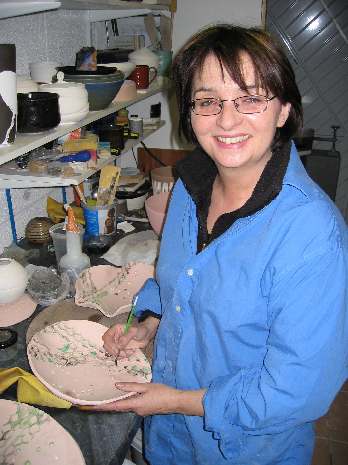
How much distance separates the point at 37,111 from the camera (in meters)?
1.03

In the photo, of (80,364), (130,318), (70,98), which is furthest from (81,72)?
(80,364)

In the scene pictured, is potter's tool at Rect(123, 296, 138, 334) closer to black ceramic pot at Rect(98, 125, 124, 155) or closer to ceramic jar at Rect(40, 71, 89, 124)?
ceramic jar at Rect(40, 71, 89, 124)

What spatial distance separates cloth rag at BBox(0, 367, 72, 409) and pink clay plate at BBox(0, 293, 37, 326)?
258 mm

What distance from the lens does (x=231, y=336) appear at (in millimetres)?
838

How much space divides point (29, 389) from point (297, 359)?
582 mm

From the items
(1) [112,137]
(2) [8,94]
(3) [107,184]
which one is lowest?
(3) [107,184]

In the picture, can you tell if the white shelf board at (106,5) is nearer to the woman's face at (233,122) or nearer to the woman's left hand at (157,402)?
the woman's face at (233,122)

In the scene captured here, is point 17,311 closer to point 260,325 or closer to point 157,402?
point 157,402

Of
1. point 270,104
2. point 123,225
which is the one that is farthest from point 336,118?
point 270,104

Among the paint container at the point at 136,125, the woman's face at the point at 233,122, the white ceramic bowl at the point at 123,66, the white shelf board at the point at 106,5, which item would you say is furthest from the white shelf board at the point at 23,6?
the paint container at the point at 136,125

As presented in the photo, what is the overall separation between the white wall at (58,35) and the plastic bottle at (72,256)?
0.99 feet

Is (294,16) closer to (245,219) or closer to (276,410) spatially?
(245,219)

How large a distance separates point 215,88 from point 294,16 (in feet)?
9.19

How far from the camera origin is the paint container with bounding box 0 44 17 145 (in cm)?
85
